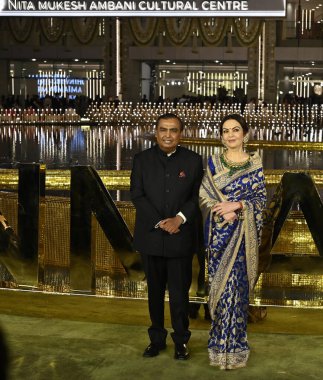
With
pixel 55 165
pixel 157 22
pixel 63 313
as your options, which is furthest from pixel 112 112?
pixel 63 313

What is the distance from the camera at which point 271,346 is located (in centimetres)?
448

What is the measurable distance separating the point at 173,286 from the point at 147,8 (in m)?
20.2

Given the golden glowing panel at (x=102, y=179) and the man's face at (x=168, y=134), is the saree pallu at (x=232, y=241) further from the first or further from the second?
the golden glowing panel at (x=102, y=179)

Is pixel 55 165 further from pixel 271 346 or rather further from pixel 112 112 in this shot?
pixel 112 112

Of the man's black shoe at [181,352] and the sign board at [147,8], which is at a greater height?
the sign board at [147,8]

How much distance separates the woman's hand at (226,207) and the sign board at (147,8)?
1995 centimetres

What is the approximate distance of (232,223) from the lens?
3945 mm

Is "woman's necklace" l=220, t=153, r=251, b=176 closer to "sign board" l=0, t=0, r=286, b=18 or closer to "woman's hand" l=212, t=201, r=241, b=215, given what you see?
"woman's hand" l=212, t=201, r=241, b=215

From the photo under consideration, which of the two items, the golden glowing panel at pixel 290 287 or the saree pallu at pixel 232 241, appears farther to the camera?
the golden glowing panel at pixel 290 287

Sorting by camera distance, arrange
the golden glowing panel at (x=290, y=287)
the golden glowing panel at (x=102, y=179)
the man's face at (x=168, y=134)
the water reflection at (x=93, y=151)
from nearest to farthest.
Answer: the man's face at (x=168, y=134) → the golden glowing panel at (x=290, y=287) → the golden glowing panel at (x=102, y=179) → the water reflection at (x=93, y=151)

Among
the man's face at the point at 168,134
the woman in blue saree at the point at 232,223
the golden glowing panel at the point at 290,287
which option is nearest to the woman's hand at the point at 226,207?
the woman in blue saree at the point at 232,223

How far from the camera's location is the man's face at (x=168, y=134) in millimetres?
4004

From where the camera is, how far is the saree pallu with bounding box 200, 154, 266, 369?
3943 mm

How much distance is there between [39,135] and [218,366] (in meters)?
19.1
